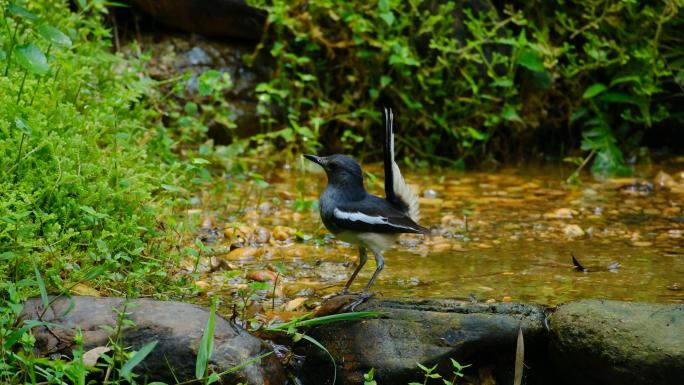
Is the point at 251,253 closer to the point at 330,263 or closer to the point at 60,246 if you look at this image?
the point at 330,263

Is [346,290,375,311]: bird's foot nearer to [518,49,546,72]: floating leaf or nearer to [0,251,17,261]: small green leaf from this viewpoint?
[0,251,17,261]: small green leaf

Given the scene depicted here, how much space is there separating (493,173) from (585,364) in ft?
14.2

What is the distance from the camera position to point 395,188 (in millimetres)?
4746

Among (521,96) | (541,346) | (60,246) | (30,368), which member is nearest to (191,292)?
(60,246)

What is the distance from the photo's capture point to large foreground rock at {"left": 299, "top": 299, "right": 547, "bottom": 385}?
3812mm

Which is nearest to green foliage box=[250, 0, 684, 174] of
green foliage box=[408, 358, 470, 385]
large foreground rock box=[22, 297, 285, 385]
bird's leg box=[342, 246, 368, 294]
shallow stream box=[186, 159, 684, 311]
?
shallow stream box=[186, 159, 684, 311]

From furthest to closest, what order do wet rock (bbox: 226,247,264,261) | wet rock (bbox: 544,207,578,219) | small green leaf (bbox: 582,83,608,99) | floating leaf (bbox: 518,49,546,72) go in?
small green leaf (bbox: 582,83,608,99)
floating leaf (bbox: 518,49,546,72)
wet rock (bbox: 544,207,578,219)
wet rock (bbox: 226,247,264,261)

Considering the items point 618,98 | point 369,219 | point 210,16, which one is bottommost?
point 369,219

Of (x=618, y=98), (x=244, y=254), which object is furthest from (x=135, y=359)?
(x=618, y=98)

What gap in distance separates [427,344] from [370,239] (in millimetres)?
743

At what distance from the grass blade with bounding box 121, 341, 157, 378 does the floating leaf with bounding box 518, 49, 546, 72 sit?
525cm

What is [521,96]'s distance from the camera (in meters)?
8.13

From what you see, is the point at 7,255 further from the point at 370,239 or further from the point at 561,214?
the point at 561,214

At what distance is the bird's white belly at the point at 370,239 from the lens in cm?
440
